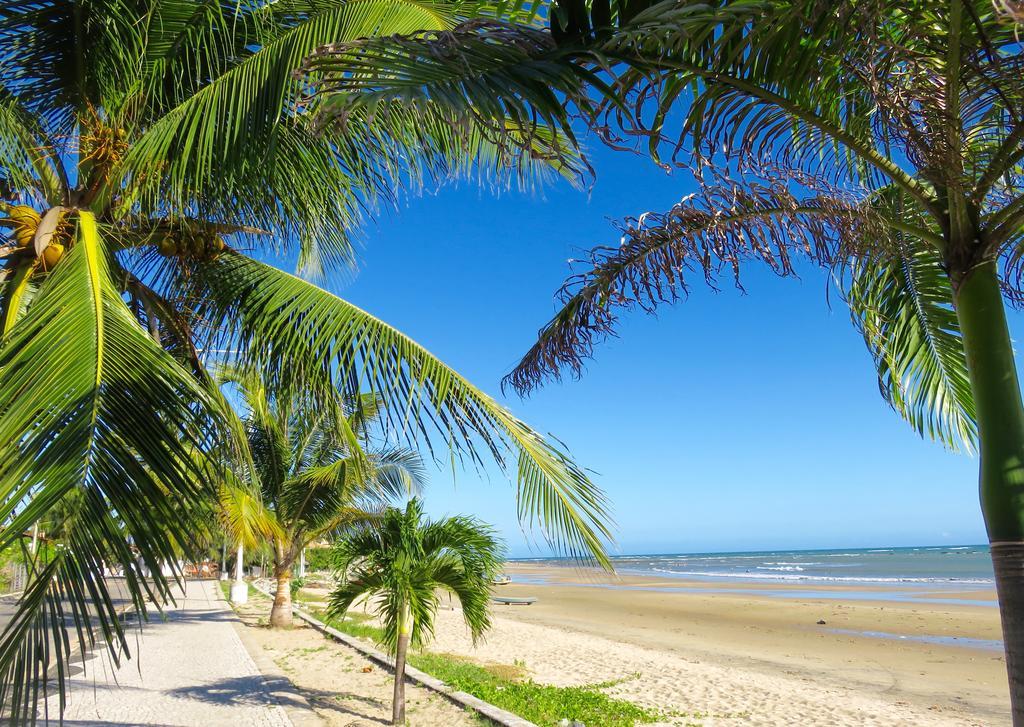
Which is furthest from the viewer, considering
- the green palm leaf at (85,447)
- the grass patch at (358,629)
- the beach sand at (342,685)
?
the grass patch at (358,629)

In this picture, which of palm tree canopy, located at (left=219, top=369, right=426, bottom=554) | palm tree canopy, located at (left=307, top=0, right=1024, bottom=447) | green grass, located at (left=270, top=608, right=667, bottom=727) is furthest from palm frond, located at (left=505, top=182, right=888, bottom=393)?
palm tree canopy, located at (left=219, top=369, right=426, bottom=554)

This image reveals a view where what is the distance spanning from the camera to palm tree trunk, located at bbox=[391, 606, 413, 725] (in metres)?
6.58

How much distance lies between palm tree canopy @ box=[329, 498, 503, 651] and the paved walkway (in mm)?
1400

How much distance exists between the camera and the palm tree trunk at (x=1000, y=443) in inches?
93.0

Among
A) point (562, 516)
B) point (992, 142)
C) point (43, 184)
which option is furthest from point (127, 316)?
point (992, 142)

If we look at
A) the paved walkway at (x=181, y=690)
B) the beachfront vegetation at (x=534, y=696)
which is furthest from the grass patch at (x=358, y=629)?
the paved walkway at (x=181, y=690)

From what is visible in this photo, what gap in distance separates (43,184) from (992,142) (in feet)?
15.4

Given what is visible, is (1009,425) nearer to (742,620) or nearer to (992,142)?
(992,142)

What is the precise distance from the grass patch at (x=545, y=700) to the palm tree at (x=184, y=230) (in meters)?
4.53

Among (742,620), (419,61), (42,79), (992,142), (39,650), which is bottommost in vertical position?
(742,620)

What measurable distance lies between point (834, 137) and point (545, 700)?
702 cm

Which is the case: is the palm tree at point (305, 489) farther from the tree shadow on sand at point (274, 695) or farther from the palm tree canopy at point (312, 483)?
the tree shadow on sand at point (274, 695)

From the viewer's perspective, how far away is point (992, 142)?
3154mm

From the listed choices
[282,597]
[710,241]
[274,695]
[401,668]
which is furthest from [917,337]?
[282,597]
